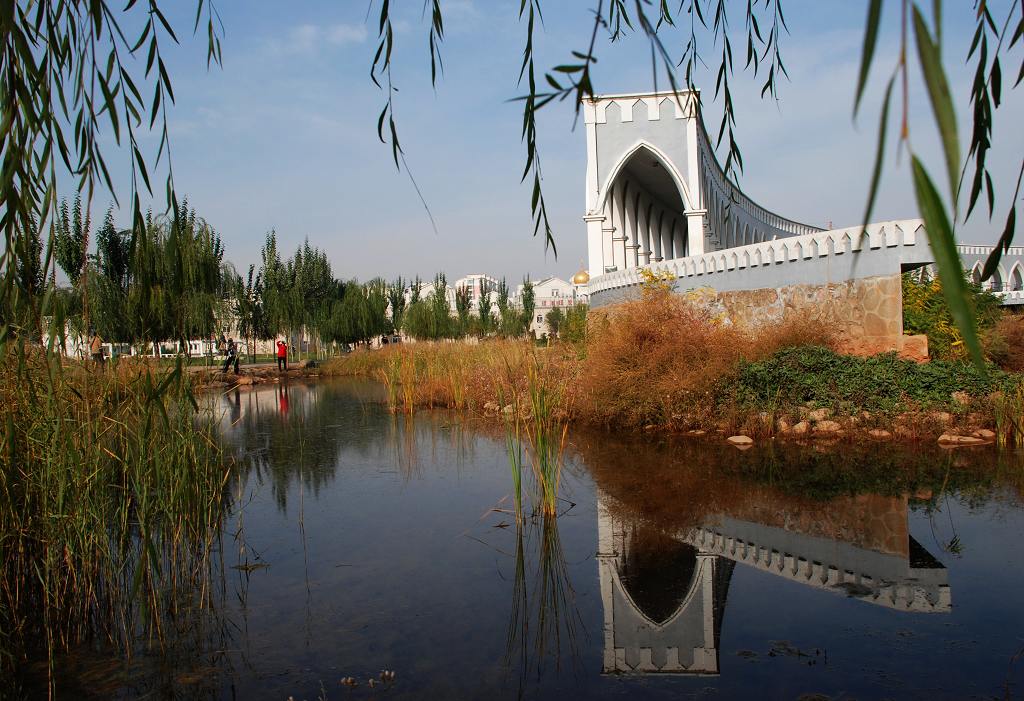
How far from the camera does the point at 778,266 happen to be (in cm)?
1267

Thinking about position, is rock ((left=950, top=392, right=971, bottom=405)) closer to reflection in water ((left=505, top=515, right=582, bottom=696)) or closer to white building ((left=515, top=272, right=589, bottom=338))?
reflection in water ((left=505, top=515, right=582, bottom=696))

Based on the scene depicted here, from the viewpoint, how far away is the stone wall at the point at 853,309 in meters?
10.7

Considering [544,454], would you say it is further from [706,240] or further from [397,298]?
[397,298]

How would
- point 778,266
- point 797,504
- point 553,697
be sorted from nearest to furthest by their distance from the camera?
point 553,697 → point 797,504 → point 778,266

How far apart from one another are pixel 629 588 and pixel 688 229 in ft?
63.8

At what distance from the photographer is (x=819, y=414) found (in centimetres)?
889

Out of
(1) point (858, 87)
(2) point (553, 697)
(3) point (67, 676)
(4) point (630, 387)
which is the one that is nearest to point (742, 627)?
(2) point (553, 697)

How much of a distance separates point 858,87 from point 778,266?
12.5 metres

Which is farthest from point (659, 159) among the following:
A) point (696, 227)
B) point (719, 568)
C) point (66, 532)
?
point (66, 532)

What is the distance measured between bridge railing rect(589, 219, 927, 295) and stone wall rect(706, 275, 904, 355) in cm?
48

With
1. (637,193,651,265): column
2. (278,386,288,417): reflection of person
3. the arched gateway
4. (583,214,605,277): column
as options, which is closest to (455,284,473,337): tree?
(637,193,651,265): column

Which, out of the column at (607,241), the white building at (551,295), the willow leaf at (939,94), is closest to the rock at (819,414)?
the willow leaf at (939,94)

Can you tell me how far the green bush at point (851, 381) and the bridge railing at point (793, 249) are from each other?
1476 millimetres

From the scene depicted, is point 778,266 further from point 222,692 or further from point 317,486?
point 222,692
